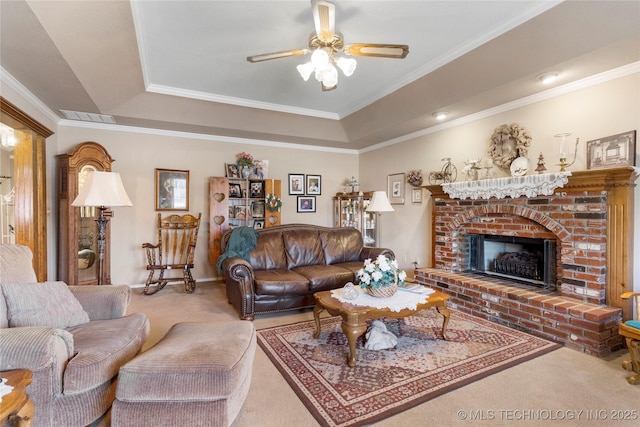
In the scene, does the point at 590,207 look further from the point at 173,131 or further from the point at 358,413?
the point at 173,131

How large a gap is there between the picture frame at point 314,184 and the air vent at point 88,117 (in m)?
3.29

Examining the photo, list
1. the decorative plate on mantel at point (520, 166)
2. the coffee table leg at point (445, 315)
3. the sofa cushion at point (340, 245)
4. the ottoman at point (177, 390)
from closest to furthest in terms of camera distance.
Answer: the ottoman at point (177, 390), the coffee table leg at point (445, 315), the decorative plate on mantel at point (520, 166), the sofa cushion at point (340, 245)

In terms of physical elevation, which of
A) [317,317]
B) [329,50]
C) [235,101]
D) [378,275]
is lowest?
[317,317]

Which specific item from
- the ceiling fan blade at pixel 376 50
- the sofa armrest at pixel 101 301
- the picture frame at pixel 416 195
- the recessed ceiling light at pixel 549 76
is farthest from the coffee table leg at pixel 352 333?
the picture frame at pixel 416 195

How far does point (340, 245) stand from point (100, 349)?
3.22 meters

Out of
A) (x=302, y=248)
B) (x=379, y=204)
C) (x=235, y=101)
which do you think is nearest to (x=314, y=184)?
(x=379, y=204)

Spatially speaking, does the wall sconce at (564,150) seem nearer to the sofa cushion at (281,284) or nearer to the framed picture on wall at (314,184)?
the sofa cushion at (281,284)

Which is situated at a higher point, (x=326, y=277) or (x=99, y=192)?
(x=99, y=192)

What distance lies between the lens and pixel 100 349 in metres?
1.66

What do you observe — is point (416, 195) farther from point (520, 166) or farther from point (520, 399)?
point (520, 399)

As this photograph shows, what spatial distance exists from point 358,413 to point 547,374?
1.50 metres

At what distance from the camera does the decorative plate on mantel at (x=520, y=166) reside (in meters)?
3.54

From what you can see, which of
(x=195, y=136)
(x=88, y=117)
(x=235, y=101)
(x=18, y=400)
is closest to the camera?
(x=18, y=400)

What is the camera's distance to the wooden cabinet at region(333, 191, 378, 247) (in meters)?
5.77
